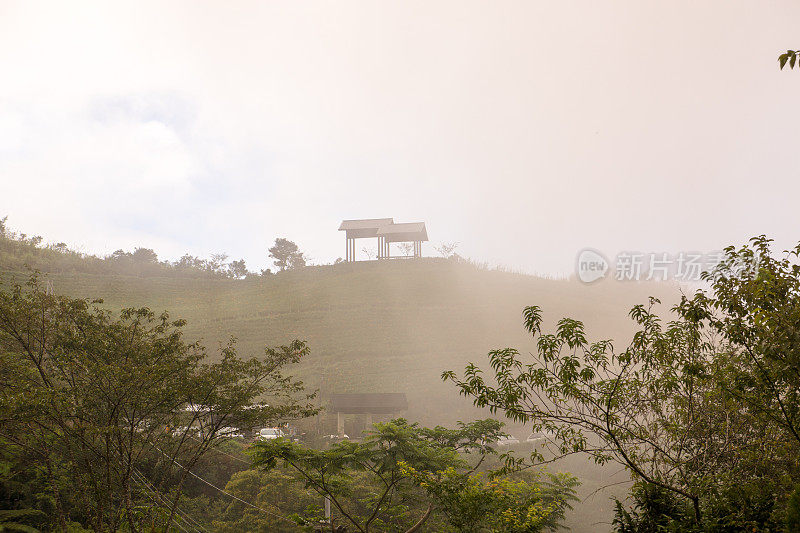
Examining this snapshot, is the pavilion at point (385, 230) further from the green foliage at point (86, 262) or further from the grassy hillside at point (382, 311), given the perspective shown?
the green foliage at point (86, 262)

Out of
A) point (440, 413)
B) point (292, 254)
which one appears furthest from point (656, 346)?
point (292, 254)

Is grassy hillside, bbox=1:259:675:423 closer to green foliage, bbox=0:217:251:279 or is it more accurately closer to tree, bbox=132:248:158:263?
green foliage, bbox=0:217:251:279

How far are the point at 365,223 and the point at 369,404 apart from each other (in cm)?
3908

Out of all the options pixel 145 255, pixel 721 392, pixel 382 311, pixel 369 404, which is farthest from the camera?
pixel 145 255

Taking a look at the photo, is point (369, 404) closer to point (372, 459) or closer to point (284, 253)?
point (372, 459)

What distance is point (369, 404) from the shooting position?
113ft

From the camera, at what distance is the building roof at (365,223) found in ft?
228

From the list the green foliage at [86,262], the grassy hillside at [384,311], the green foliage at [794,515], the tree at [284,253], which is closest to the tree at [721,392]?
the green foliage at [794,515]

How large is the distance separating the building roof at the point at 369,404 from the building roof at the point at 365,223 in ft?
121

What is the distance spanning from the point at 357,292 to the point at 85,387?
54782 millimetres

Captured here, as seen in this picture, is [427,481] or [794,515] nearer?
[794,515]

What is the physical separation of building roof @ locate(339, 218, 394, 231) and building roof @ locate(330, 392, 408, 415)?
1457 inches

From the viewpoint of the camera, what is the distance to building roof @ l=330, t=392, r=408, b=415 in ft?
112

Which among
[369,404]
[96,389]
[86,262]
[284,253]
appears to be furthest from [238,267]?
[96,389]
